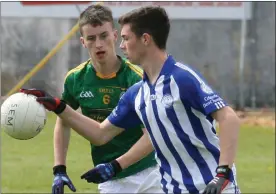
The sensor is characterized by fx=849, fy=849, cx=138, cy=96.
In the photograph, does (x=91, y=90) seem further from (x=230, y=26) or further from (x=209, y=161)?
(x=230, y=26)

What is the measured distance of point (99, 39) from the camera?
22.0ft

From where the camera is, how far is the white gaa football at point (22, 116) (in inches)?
229

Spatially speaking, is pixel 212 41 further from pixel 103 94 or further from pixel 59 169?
pixel 59 169

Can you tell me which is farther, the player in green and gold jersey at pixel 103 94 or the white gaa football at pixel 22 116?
the player in green and gold jersey at pixel 103 94

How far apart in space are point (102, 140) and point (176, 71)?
43.1 inches

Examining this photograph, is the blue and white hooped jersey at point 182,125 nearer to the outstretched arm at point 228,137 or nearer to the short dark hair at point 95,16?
the outstretched arm at point 228,137

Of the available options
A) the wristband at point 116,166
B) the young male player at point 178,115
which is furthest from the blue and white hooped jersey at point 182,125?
the wristband at point 116,166

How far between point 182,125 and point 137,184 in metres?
2.05

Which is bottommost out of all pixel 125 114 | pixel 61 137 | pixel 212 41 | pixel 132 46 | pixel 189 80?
pixel 61 137

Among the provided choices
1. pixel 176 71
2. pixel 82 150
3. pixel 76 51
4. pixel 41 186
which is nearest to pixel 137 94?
pixel 176 71

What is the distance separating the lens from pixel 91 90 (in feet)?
23.0

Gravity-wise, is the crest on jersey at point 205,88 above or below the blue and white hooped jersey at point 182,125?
above

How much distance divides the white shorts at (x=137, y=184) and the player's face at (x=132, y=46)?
194cm

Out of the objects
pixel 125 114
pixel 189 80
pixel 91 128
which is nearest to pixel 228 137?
pixel 189 80
